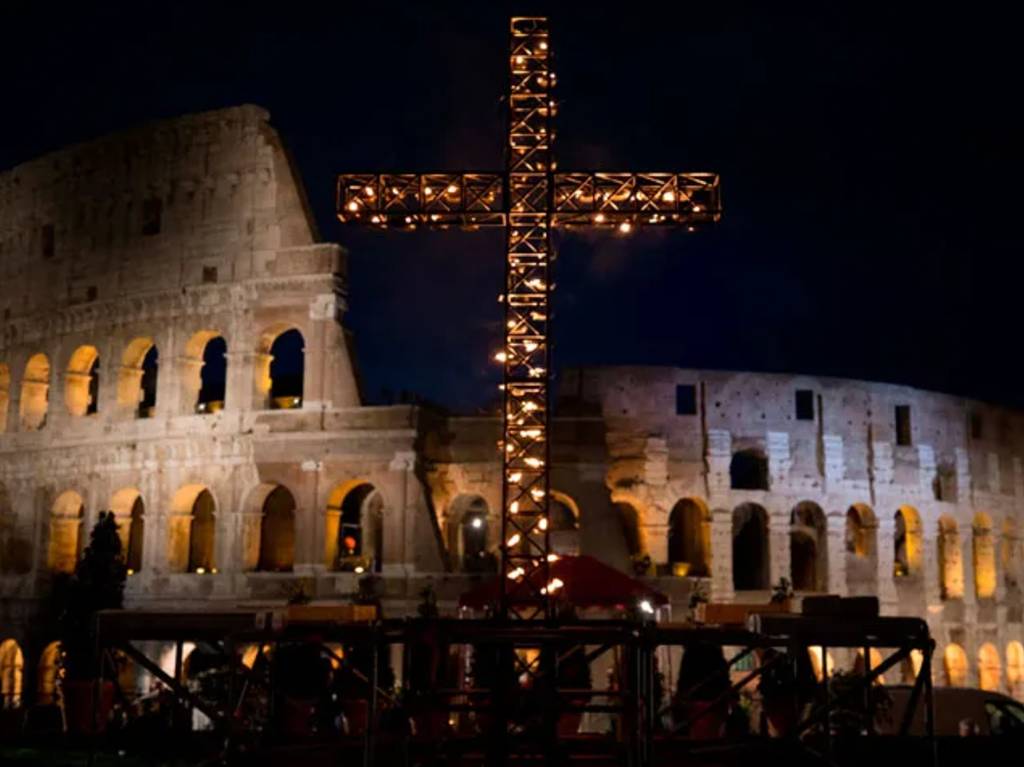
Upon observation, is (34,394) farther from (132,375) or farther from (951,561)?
(951,561)

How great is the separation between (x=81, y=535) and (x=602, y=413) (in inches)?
554

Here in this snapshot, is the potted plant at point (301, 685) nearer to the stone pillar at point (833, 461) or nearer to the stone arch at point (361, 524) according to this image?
the stone arch at point (361, 524)

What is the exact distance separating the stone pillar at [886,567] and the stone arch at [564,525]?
9.13m

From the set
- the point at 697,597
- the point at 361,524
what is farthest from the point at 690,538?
the point at 361,524

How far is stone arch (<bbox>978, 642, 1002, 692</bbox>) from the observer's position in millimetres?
36719

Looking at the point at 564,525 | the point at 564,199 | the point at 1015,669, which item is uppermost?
the point at 564,199

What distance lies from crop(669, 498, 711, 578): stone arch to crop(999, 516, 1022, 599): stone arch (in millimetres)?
10979

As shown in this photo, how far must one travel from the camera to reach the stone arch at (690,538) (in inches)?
1297

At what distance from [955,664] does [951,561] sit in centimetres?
306

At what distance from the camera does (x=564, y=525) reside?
32.7 meters

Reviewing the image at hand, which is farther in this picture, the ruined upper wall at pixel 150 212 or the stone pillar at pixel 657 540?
the stone pillar at pixel 657 540

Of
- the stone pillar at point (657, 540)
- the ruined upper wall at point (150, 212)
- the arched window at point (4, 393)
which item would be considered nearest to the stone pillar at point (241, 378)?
the ruined upper wall at point (150, 212)

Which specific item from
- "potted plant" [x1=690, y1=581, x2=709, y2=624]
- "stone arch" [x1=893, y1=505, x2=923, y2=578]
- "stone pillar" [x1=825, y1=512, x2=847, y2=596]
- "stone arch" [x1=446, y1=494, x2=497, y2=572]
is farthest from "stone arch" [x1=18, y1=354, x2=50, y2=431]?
"stone arch" [x1=893, y1=505, x2=923, y2=578]

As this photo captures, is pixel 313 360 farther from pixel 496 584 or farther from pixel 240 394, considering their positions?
pixel 496 584
